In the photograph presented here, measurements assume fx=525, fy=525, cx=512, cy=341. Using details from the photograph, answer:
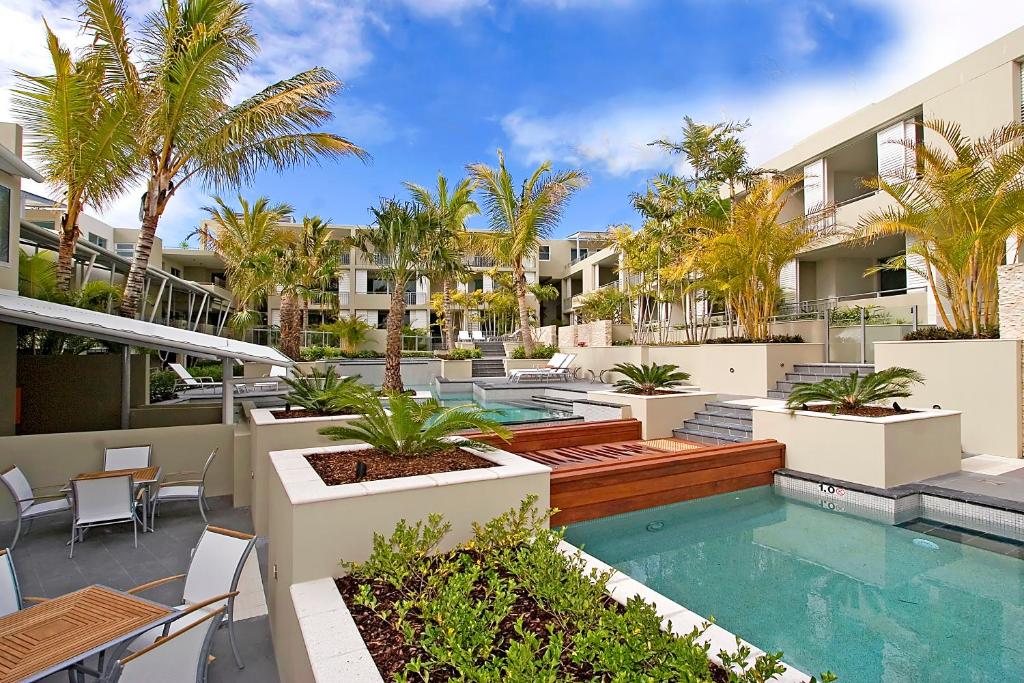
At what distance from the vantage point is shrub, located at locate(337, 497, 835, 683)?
2045mm

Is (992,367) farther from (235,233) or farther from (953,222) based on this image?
(235,233)

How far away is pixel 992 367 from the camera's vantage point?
8.21 m

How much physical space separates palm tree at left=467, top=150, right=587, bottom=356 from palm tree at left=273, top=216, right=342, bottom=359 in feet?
25.1

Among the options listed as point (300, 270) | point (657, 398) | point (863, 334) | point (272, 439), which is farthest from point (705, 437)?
point (300, 270)

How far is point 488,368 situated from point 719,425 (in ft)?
49.9

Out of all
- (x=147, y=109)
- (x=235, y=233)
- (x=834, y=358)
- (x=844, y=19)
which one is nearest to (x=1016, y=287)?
(x=834, y=358)

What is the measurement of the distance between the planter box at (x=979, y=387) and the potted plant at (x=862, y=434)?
1.69m

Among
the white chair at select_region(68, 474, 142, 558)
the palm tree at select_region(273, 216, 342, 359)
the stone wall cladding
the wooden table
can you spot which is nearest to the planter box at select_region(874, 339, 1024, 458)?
the stone wall cladding

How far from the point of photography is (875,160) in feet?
58.5

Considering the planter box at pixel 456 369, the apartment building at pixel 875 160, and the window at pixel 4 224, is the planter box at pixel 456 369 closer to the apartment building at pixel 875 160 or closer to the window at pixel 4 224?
the apartment building at pixel 875 160

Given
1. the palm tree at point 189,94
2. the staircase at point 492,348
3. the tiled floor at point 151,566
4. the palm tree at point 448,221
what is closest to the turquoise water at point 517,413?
the palm tree at point 448,221

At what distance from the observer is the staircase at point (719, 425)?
8.92 meters

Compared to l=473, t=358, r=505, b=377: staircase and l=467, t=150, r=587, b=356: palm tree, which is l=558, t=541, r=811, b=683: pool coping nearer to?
l=467, t=150, r=587, b=356: palm tree

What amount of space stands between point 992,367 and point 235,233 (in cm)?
2329
